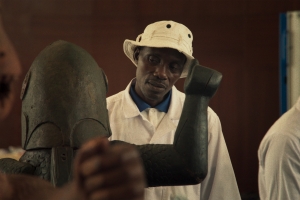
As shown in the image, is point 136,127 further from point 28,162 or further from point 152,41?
point 28,162

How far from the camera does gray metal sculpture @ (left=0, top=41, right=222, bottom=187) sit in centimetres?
123

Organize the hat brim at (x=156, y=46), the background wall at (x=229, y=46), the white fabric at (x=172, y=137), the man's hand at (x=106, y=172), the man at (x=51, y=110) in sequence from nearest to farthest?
the man's hand at (x=106, y=172)
the man at (x=51, y=110)
the hat brim at (x=156, y=46)
the white fabric at (x=172, y=137)
the background wall at (x=229, y=46)

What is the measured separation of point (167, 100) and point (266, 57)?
2.48m


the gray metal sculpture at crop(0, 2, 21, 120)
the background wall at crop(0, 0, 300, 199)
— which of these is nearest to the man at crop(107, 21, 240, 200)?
the gray metal sculpture at crop(0, 2, 21, 120)

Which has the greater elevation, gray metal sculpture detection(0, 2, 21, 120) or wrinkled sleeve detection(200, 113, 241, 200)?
gray metal sculpture detection(0, 2, 21, 120)

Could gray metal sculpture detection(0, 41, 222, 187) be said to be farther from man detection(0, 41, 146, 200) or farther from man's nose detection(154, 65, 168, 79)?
man's nose detection(154, 65, 168, 79)

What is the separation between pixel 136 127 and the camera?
2.38m

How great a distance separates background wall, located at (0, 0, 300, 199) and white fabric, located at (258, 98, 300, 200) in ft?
6.57

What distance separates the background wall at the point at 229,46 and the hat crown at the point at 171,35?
2082 millimetres

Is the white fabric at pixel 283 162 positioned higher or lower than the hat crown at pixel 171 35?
lower

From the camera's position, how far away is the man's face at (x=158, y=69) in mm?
2240

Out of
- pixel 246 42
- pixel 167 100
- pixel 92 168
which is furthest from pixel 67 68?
pixel 246 42

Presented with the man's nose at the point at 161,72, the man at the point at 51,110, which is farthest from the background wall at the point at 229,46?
the man at the point at 51,110

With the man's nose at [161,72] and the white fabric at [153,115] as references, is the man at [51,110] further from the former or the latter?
the white fabric at [153,115]
